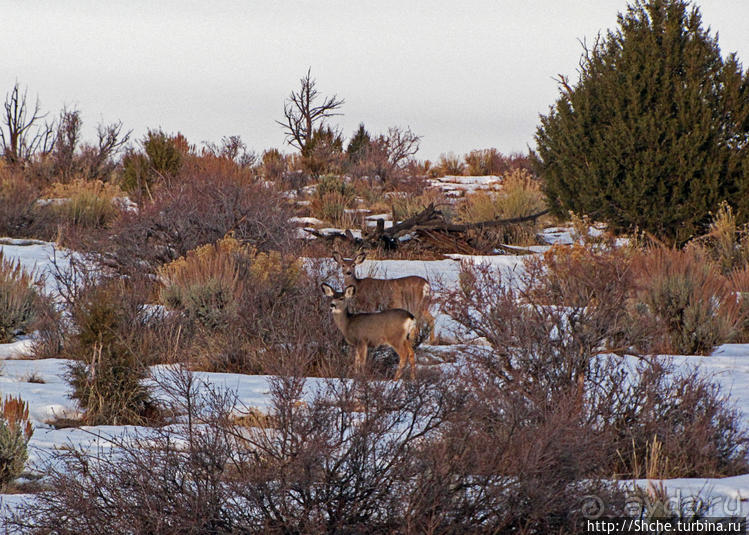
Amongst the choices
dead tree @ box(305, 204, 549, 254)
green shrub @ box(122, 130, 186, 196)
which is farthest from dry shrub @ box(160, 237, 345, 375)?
green shrub @ box(122, 130, 186, 196)

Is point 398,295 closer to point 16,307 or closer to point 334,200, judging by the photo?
point 16,307

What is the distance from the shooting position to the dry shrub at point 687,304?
9.64m

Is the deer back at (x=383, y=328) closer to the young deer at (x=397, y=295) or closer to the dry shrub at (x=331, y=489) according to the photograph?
the young deer at (x=397, y=295)

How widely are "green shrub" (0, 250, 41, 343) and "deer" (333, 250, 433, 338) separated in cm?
399

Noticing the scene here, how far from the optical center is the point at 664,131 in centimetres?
1606

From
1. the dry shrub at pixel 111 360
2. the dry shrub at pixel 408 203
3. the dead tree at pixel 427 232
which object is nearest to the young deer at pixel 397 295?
the dry shrub at pixel 111 360

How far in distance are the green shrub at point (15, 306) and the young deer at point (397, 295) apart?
399cm

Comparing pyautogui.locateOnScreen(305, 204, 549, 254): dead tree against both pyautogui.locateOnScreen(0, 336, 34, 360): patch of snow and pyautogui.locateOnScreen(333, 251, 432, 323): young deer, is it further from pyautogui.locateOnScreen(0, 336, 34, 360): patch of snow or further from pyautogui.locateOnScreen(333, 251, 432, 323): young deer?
pyautogui.locateOnScreen(0, 336, 34, 360): patch of snow

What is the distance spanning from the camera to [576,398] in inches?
205

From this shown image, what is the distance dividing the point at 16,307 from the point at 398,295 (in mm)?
4704

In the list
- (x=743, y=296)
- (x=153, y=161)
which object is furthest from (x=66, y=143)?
(x=743, y=296)

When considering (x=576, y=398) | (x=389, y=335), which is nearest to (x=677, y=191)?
(x=389, y=335)

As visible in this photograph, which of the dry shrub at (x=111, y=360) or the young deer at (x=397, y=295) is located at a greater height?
the young deer at (x=397, y=295)

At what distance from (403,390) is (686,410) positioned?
2.30m
